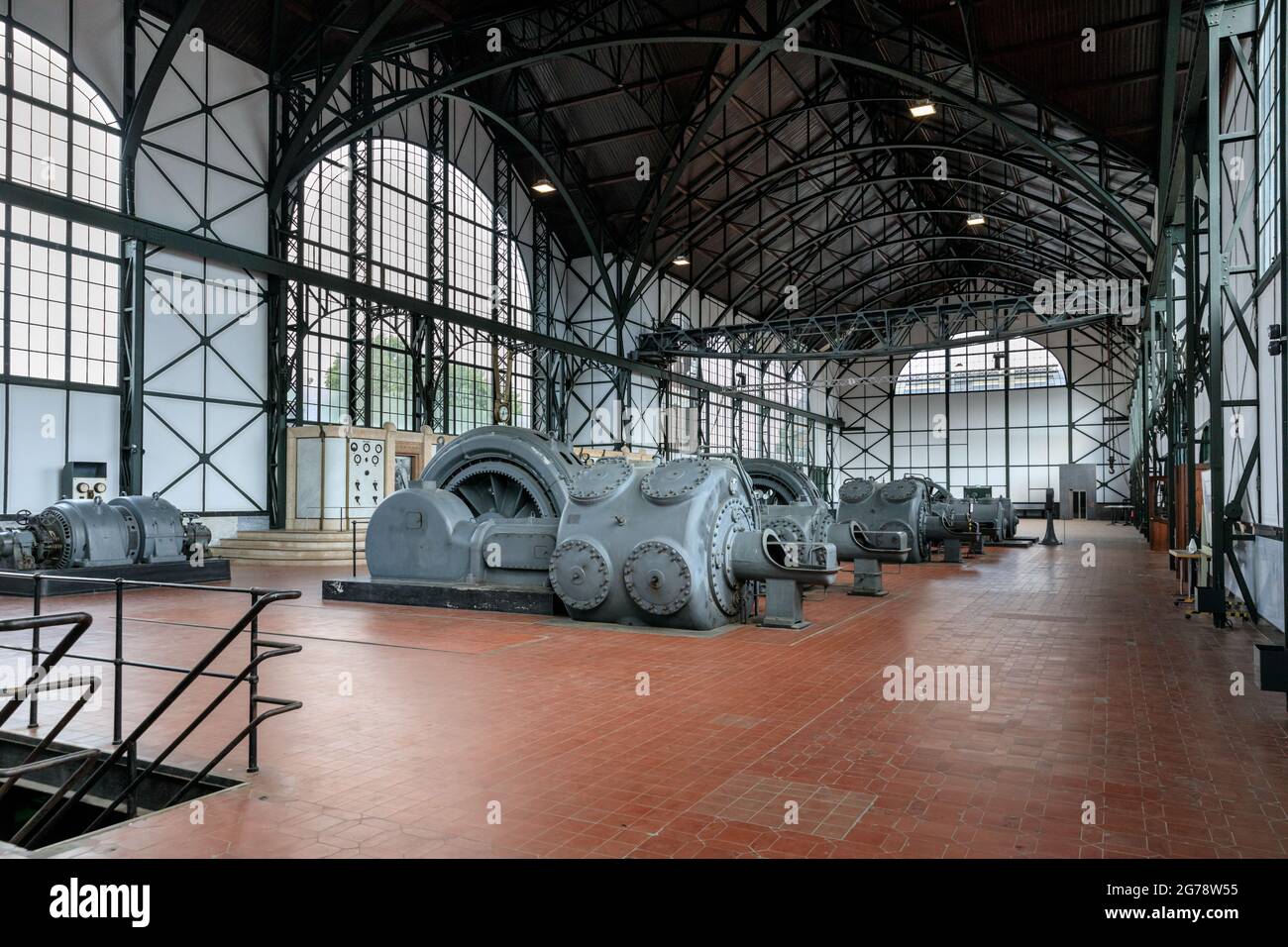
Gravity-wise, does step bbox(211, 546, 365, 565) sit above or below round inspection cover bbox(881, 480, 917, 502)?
below

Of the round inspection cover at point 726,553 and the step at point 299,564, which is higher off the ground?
the round inspection cover at point 726,553

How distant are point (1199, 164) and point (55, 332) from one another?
1966cm

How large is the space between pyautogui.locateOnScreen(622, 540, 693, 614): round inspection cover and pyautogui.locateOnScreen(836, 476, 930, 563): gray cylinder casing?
9.83m

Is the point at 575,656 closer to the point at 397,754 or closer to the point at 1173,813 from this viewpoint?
the point at 397,754

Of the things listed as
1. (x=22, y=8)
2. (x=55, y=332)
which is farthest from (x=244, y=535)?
(x=22, y=8)

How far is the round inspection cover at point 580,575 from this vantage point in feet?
30.8

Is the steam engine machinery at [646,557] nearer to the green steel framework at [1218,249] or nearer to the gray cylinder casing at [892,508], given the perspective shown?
the green steel framework at [1218,249]

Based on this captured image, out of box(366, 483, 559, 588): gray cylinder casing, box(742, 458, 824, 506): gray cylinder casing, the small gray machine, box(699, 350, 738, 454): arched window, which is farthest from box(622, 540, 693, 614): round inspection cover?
box(699, 350, 738, 454): arched window

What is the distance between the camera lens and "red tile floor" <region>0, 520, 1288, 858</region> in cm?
372

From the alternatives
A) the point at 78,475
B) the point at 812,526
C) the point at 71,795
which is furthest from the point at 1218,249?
the point at 78,475

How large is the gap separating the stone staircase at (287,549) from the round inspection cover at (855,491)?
10.5 meters

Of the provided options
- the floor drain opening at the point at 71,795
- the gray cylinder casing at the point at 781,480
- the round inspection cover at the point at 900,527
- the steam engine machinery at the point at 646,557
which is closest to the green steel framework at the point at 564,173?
→ the round inspection cover at the point at 900,527

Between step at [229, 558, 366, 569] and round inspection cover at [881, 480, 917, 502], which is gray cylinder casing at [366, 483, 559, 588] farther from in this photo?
round inspection cover at [881, 480, 917, 502]

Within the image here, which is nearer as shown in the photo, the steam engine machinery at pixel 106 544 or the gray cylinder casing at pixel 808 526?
the gray cylinder casing at pixel 808 526
